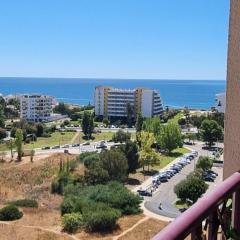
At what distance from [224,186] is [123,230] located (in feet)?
55.1

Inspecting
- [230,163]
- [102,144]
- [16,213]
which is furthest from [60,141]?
[230,163]

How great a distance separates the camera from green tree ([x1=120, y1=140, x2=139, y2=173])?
3067cm

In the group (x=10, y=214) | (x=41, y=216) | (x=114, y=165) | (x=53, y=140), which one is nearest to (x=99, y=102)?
(x=53, y=140)

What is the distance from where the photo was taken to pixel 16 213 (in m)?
19.3

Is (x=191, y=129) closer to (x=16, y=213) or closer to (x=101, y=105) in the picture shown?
(x=101, y=105)

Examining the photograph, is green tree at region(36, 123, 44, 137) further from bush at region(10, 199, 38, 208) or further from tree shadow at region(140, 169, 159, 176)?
bush at region(10, 199, 38, 208)

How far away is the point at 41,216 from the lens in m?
19.5

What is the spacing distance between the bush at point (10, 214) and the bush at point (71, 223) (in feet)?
7.57

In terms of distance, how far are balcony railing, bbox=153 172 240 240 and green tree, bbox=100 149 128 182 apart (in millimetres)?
25589

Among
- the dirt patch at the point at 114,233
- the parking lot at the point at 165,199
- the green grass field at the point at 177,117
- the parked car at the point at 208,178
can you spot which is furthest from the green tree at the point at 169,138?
the green grass field at the point at 177,117

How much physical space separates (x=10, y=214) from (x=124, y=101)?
41.7 m

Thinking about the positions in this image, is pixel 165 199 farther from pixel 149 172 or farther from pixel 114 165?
pixel 149 172

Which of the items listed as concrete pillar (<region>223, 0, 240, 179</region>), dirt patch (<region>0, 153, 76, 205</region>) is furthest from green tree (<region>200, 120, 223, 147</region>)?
concrete pillar (<region>223, 0, 240, 179</region>)

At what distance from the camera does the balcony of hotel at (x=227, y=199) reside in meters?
1.15
